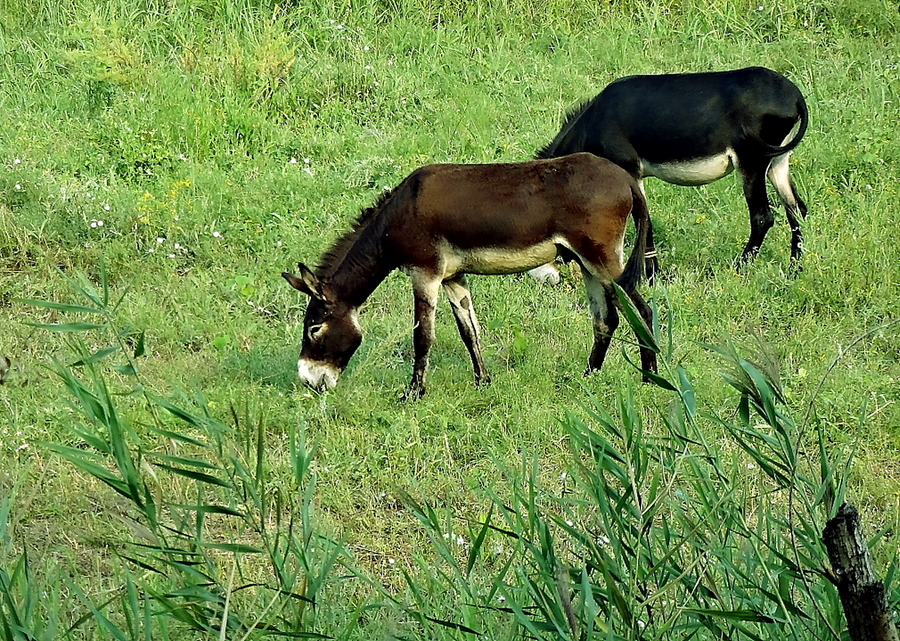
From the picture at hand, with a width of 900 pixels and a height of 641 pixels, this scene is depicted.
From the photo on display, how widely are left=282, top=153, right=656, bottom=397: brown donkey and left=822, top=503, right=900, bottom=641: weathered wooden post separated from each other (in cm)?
453

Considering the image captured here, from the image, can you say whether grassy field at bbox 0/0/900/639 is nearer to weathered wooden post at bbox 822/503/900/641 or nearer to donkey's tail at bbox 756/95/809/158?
donkey's tail at bbox 756/95/809/158

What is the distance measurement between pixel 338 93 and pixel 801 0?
14.9ft

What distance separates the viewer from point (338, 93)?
10.9 meters

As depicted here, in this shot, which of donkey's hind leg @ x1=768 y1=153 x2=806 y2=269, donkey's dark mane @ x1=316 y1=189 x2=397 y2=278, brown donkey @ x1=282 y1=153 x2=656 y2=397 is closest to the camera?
brown donkey @ x1=282 y1=153 x2=656 y2=397

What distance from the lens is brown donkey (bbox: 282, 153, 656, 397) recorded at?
22.3ft

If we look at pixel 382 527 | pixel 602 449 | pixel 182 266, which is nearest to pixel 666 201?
pixel 182 266

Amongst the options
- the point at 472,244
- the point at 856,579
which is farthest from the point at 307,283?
the point at 856,579

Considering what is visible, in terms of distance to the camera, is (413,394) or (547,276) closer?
(413,394)

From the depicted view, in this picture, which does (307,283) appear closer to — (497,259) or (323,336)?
(323,336)

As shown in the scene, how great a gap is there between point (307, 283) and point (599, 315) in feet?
5.53

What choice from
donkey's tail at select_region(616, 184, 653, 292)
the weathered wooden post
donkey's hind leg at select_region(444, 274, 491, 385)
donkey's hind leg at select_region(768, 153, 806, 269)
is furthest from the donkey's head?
the weathered wooden post

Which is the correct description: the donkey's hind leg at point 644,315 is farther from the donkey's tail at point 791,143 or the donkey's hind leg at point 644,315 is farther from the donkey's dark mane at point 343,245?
the donkey's tail at point 791,143

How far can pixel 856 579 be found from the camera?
7.52ft

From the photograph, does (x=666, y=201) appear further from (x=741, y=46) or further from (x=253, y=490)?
(x=253, y=490)
